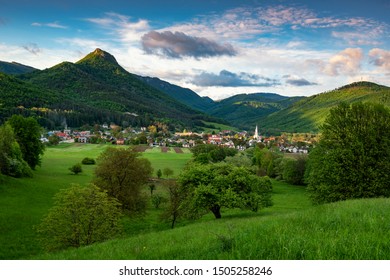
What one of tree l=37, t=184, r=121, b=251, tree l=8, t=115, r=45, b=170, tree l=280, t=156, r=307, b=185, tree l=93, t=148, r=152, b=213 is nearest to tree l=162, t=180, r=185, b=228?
tree l=93, t=148, r=152, b=213

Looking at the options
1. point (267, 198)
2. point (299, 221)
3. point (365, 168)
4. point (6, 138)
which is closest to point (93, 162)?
point (6, 138)

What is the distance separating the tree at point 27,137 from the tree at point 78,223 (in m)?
46.8

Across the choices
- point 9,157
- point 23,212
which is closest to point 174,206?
point 23,212

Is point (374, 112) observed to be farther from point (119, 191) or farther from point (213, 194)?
point (119, 191)

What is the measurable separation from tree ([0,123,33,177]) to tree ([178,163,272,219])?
1374 inches

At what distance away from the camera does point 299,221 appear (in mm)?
9195

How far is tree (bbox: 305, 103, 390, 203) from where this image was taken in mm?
28953

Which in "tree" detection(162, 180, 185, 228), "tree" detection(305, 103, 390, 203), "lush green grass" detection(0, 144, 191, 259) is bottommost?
"lush green grass" detection(0, 144, 191, 259)

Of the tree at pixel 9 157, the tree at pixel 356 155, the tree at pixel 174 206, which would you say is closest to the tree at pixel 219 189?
the tree at pixel 174 206

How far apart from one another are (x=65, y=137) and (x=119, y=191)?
169268mm

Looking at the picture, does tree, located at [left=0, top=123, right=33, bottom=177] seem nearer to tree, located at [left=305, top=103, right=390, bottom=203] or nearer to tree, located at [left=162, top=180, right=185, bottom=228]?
tree, located at [left=162, top=180, right=185, bottom=228]

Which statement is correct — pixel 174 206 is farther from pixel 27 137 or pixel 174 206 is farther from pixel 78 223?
pixel 27 137

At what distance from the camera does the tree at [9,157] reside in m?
49.4

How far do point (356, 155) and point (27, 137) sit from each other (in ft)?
201
